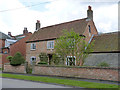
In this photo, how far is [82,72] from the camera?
1652 cm

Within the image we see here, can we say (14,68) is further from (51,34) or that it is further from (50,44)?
(51,34)

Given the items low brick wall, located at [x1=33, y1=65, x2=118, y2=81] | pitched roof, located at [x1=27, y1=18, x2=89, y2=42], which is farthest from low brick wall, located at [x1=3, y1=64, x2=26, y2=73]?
pitched roof, located at [x1=27, y1=18, x2=89, y2=42]

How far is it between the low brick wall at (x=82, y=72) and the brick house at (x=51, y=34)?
318 inches

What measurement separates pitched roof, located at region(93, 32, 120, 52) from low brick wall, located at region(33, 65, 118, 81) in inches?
321

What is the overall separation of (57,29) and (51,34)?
A: 171cm

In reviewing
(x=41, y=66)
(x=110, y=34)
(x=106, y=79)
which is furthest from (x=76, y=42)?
(x=110, y=34)

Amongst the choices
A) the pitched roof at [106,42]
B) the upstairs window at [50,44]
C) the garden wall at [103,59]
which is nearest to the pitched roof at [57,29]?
the upstairs window at [50,44]

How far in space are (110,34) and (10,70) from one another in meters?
18.5

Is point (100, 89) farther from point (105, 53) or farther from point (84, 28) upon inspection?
point (84, 28)

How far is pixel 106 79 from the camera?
583 inches

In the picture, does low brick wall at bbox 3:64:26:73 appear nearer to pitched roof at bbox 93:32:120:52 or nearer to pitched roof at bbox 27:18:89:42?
pitched roof at bbox 27:18:89:42

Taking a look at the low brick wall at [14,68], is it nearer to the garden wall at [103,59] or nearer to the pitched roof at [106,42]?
the garden wall at [103,59]

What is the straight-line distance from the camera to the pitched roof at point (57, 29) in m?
26.9

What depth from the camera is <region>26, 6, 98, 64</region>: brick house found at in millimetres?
26953
